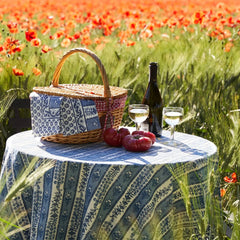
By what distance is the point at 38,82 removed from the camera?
143 inches

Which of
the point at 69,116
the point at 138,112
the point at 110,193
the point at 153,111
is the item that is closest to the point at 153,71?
the point at 153,111

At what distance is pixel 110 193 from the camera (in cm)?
211

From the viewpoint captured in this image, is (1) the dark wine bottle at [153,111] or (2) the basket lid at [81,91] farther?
(1) the dark wine bottle at [153,111]

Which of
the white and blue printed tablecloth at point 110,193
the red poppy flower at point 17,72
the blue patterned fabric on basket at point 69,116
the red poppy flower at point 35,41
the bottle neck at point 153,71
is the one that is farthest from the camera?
the red poppy flower at point 35,41

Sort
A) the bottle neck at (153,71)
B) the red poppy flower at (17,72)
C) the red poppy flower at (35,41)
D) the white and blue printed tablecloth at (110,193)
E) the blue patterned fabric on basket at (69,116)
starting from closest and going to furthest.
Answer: the white and blue printed tablecloth at (110,193)
the blue patterned fabric on basket at (69,116)
the bottle neck at (153,71)
the red poppy flower at (17,72)
the red poppy flower at (35,41)

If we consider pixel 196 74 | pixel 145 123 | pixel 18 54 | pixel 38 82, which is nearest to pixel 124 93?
pixel 145 123

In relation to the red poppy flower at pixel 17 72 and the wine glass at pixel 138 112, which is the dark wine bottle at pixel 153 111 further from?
the red poppy flower at pixel 17 72

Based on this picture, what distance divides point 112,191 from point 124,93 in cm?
66

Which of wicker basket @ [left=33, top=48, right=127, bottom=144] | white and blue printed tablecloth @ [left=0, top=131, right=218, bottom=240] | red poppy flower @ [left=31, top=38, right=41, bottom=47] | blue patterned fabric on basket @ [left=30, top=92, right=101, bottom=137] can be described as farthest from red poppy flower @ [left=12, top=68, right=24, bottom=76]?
white and blue printed tablecloth @ [left=0, top=131, right=218, bottom=240]

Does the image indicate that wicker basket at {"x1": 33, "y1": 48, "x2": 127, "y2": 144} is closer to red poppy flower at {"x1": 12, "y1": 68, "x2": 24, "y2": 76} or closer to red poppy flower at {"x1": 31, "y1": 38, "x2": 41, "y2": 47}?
red poppy flower at {"x1": 12, "y1": 68, "x2": 24, "y2": 76}

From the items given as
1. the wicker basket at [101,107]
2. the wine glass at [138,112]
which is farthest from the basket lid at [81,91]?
the wine glass at [138,112]

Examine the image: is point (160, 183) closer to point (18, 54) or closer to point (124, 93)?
point (124, 93)

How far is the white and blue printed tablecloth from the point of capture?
2094mm

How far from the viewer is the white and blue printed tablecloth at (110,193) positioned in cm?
209
